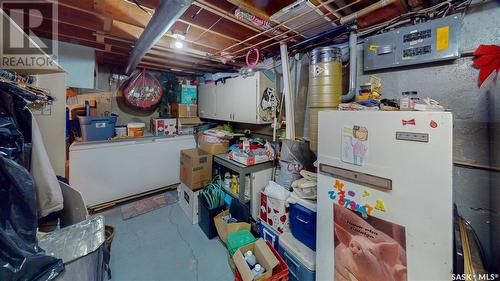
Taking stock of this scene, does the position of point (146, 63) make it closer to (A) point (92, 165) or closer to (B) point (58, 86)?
(B) point (58, 86)

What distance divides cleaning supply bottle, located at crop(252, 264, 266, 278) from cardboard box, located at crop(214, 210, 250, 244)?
1.67 feet

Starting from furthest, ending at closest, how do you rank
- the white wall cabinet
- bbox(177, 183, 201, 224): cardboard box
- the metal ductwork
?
1. bbox(177, 183, 201, 224): cardboard box
2. the white wall cabinet
3. the metal ductwork

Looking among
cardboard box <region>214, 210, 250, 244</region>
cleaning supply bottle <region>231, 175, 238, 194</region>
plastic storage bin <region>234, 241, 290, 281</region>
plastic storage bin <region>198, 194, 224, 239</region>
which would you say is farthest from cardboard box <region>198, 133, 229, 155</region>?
plastic storage bin <region>234, 241, 290, 281</region>

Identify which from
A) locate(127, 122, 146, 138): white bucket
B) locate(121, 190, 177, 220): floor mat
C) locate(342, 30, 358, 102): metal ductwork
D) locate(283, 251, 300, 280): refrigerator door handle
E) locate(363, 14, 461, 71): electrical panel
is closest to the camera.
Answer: locate(363, 14, 461, 71): electrical panel

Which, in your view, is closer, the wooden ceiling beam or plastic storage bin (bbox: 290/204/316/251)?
the wooden ceiling beam

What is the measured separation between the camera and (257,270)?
60.7 inches

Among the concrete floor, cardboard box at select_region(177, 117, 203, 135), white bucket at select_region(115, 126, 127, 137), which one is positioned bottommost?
the concrete floor

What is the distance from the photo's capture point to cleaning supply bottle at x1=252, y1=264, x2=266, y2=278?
1.50 m

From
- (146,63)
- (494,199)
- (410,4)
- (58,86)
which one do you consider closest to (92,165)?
(58,86)

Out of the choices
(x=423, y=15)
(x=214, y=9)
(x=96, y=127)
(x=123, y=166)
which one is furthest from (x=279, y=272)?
(x=96, y=127)

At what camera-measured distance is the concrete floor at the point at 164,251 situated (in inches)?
70.1

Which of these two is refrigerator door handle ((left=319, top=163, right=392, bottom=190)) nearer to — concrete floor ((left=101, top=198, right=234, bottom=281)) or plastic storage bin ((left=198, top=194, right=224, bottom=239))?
concrete floor ((left=101, top=198, right=234, bottom=281))

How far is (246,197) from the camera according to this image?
7.59 feet

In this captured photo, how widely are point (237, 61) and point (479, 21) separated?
7.78 feet
